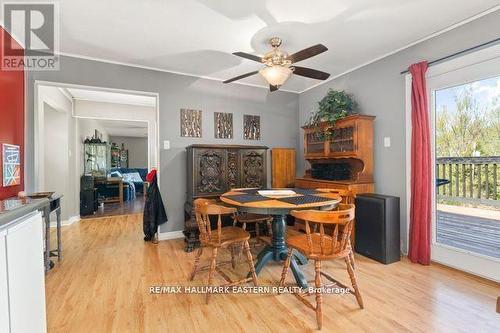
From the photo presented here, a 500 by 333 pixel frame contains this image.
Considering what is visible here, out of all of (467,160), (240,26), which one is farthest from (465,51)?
(240,26)

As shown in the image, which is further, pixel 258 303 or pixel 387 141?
pixel 387 141

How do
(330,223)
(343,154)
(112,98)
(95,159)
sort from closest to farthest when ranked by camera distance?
(330,223), (343,154), (112,98), (95,159)

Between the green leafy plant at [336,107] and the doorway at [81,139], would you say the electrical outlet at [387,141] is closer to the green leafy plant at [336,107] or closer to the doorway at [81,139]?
the green leafy plant at [336,107]

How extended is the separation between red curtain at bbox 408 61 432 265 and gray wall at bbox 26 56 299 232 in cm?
219

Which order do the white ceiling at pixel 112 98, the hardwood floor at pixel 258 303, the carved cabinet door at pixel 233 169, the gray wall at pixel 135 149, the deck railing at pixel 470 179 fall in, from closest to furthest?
1. the hardwood floor at pixel 258 303
2. the deck railing at pixel 470 179
3. the carved cabinet door at pixel 233 169
4. the white ceiling at pixel 112 98
5. the gray wall at pixel 135 149

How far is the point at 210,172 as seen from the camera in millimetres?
3441

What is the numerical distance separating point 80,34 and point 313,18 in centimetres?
237

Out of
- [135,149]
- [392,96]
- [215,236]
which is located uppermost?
[392,96]

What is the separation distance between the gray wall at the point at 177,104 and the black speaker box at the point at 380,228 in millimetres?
2079

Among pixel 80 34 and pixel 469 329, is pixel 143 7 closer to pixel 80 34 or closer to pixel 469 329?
pixel 80 34

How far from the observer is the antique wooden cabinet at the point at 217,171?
10.9 ft

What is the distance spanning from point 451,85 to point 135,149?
11.1m

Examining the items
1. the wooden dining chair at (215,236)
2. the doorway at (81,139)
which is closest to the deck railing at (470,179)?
the wooden dining chair at (215,236)

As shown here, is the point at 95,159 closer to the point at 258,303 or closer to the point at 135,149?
the point at 135,149
